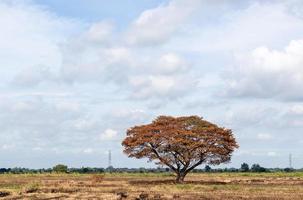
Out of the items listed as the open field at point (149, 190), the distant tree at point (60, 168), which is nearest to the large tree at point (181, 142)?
the open field at point (149, 190)

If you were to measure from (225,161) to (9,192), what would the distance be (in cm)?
2807

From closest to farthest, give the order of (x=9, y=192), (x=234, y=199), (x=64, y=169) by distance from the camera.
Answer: (x=234, y=199)
(x=9, y=192)
(x=64, y=169)

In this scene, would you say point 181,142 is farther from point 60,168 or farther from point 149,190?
point 60,168

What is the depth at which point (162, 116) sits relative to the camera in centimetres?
6606

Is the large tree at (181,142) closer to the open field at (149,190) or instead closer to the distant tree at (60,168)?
the open field at (149,190)

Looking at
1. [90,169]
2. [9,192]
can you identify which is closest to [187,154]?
[9,192]

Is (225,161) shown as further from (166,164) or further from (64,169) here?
(64,169)

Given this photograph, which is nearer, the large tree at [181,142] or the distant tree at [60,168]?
the large tree at [181,142]

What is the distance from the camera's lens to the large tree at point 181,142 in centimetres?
6307

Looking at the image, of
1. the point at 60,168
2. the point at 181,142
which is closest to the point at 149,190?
the point at 181,142

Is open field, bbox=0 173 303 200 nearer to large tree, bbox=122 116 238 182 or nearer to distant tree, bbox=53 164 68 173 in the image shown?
large tree, bbox=122 116 238 182

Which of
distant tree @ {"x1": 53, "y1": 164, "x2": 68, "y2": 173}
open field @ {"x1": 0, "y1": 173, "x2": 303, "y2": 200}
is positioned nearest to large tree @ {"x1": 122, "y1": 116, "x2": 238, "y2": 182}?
open field @ {"x1": 0, "y1": 173, "x2": 303, "y2": 200}

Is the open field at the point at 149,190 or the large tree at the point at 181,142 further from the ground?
the large tree at the point at 181,142

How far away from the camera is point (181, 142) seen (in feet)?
205
